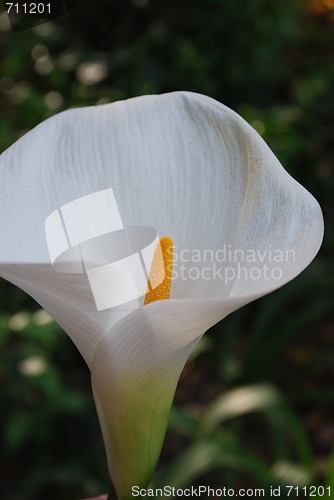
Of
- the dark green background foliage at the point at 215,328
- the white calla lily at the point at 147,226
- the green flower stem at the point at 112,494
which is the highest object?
the white calla lily at the point at 147,226

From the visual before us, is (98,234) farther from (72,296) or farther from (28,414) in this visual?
(28,414)

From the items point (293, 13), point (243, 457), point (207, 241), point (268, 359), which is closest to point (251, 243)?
point (207, 241)

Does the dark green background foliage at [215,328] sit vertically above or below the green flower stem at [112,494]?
below

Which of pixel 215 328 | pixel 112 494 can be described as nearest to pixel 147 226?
pixel 112 494

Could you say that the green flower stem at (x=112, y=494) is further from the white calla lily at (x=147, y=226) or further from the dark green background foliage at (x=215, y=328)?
the dark green background foliage at (x=215, y=328)

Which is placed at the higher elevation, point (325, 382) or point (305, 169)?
point (305, 169)

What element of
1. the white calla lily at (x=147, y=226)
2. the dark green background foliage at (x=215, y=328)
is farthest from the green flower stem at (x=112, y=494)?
the dark green background foliage at (x=215, y=328)

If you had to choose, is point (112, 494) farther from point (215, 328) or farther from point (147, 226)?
point (215, 328)
